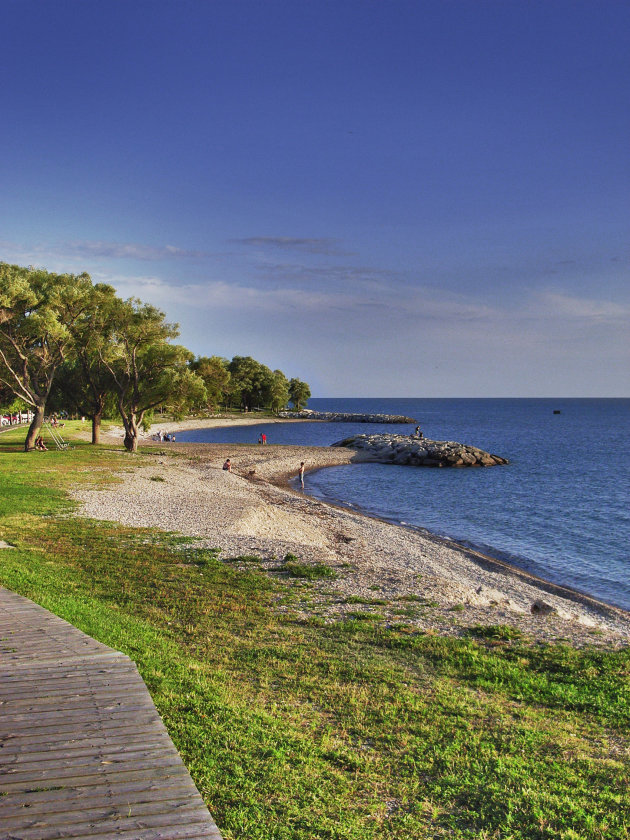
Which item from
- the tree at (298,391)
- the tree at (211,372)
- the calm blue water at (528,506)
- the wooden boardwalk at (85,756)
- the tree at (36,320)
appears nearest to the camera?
the wooden boardwalk at (85,756)

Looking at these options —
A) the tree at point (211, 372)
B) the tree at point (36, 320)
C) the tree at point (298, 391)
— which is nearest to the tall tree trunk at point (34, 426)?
the tree at point (36, 320)

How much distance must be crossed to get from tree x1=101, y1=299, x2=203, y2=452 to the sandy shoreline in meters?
12.9

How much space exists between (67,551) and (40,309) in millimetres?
31763

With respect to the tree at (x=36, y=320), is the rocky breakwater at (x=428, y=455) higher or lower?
lower

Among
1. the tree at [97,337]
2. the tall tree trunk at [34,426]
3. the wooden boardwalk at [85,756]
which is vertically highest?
the tree at [97,337]

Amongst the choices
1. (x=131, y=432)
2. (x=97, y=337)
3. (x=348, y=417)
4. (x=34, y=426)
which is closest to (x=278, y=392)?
(x=348, y=417)

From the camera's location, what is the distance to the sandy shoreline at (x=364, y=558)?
14.9m

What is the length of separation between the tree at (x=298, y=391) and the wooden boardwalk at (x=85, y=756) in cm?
17482

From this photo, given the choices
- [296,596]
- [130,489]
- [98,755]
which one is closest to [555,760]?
[98,755]

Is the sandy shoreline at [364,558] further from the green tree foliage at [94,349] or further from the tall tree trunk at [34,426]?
the green tree foliage at [94,349]

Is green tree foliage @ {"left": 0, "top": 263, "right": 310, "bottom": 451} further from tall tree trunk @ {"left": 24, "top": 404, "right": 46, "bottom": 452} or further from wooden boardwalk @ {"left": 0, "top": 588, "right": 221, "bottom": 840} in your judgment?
wooden boardwalk @ {"left": 0, "top": 588, "right": 221, "bottom": 840}

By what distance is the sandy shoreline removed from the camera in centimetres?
1490

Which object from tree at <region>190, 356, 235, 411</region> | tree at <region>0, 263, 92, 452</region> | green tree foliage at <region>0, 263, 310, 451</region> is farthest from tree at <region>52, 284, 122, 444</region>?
tree at <region>190, 356, 235, 411</region>

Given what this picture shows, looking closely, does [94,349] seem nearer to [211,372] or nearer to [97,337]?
[97,337]
